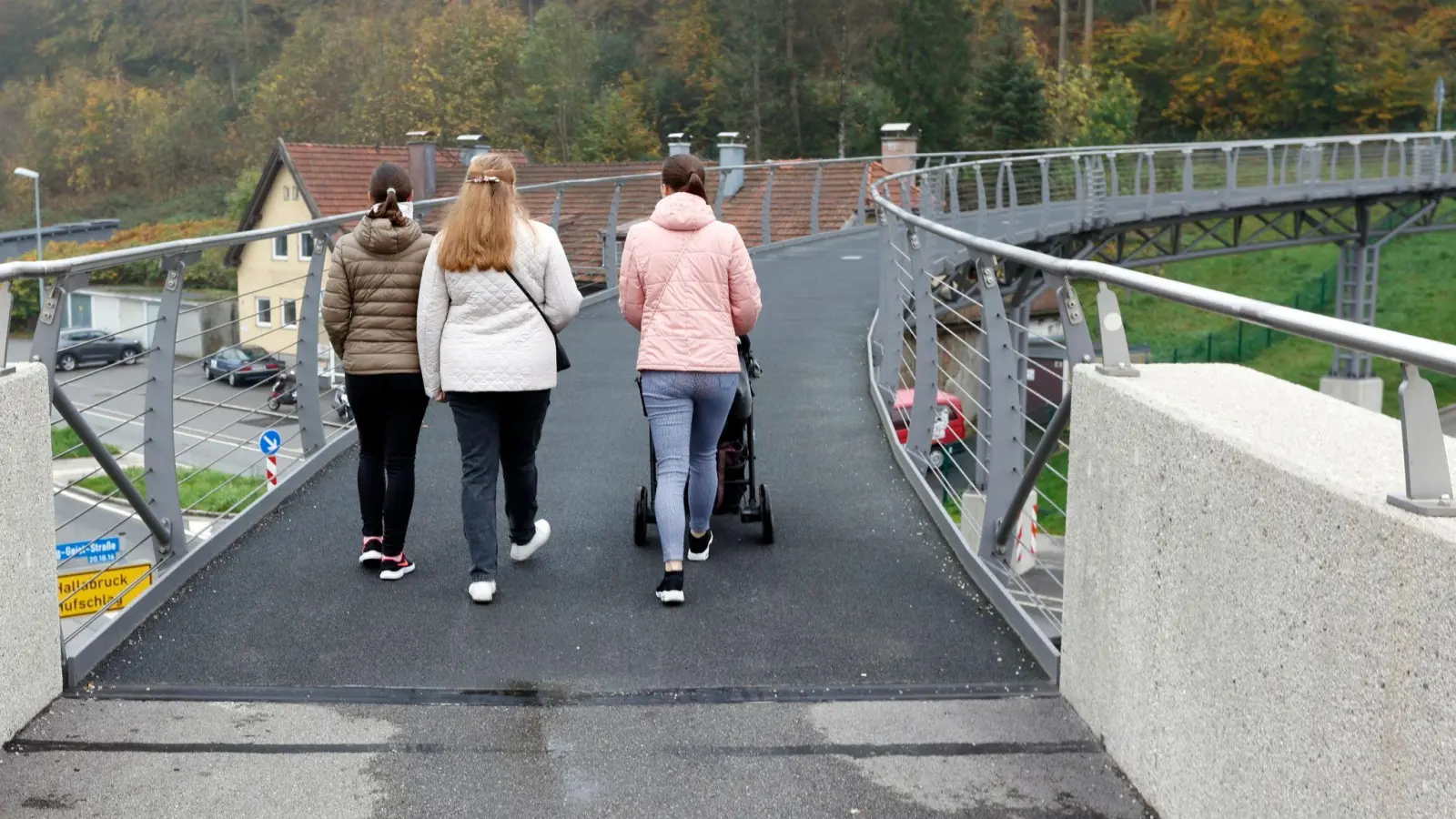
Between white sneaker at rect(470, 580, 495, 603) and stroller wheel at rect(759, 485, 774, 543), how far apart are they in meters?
1.32

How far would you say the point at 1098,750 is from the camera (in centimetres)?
446

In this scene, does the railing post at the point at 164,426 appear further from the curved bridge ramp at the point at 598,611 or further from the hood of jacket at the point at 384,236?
the hood of jacket at the point at 384,236

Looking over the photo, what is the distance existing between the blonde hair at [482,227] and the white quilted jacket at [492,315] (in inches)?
2.2

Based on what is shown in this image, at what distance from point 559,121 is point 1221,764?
243ft

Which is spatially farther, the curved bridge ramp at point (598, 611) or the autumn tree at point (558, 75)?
the autumn tree at point (558, 75)

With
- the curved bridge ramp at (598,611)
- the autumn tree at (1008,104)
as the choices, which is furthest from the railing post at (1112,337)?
the autumn tree at (1008,104)

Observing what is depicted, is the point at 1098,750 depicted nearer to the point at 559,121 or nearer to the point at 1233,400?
the point at 1233,400

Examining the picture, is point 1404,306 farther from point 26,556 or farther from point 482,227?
point 26,556

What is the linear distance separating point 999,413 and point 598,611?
5.29ft

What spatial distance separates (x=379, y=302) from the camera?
6.22 m

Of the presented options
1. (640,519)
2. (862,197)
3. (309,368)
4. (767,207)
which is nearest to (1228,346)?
(862,197)

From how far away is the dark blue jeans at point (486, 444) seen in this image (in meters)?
6.01

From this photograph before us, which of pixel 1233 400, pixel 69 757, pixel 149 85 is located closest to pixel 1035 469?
pixel 1233 400

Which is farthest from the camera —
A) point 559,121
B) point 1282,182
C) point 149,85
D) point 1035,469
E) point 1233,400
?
point 149,85
